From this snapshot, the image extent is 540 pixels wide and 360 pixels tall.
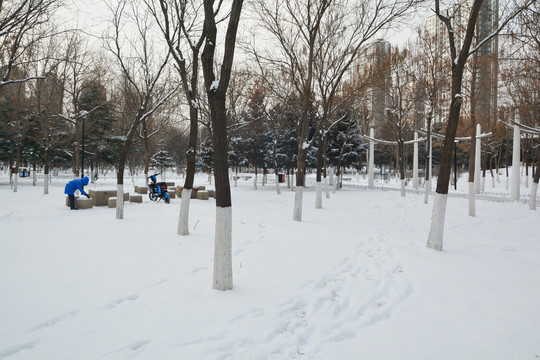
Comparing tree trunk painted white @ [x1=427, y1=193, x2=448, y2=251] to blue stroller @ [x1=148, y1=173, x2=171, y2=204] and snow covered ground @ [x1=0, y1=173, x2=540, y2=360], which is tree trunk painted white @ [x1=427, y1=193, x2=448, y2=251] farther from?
blue stroller @ [x1=148, y1=173, x2=171, y2=204]

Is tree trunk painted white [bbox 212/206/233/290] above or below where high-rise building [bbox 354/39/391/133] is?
below

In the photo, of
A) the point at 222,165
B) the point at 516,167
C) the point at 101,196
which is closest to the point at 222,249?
the point at 222,165

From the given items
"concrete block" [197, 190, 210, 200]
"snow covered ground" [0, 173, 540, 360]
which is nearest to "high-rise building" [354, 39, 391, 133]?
"snow covered ground" [0, 173, 540, 360]

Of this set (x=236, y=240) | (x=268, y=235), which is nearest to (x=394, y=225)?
(x=268, y=235)

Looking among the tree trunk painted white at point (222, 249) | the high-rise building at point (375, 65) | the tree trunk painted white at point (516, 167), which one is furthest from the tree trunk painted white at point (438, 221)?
the tree trunk painted white at point (516, 167)

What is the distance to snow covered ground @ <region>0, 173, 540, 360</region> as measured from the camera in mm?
2877

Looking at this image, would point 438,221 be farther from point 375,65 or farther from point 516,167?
point 516,167

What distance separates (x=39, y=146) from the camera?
89.8 feet

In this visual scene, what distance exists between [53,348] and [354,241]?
6.26 metres

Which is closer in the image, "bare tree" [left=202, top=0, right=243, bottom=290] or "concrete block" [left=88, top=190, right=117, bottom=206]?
"bare tree" [left=202, top=0, right=243, bottom=290]

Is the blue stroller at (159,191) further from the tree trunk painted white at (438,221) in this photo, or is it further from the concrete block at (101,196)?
the tree trunk painted white at (438,221)

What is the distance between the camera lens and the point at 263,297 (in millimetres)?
3998

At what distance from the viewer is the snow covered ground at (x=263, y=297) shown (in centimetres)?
288

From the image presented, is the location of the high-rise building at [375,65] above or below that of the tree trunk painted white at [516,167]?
above
